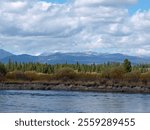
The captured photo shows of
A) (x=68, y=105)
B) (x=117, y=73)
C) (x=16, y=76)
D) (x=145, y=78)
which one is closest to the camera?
(x=68, y=105)

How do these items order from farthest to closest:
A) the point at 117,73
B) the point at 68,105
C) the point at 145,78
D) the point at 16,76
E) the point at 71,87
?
the point at 16,76
the point at 117,73
the point at 145,78
the point at 71,87
the point at 68,105

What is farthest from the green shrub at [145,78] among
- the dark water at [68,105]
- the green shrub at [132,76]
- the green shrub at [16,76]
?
the dark water at [68,105]

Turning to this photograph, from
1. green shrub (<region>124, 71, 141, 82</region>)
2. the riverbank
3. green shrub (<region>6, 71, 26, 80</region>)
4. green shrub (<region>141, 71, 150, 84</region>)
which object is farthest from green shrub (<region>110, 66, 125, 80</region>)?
green shrub (<region>6, 71, 26, 80</region>)

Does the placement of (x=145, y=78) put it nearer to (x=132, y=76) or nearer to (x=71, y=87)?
(x=132, y=76)

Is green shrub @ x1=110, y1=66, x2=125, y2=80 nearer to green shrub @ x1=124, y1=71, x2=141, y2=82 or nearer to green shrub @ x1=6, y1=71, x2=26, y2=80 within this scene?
green shrub @ x1=124, y1=71, x2=141, y2=82

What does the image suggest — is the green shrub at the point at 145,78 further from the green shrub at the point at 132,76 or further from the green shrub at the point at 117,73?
the green shrub at the point at 117,73

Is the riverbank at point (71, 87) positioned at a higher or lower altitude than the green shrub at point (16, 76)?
lower

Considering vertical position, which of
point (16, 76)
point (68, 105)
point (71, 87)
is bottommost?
point (71, 87)

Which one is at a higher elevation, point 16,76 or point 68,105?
point 68,105

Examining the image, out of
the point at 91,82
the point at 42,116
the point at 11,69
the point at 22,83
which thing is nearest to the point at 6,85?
the point at 22,83

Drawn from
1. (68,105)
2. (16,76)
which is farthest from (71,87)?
(68,105)

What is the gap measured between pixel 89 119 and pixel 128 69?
269ft

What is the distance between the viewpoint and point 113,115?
734 cm

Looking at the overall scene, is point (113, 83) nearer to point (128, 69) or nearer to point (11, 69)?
point (128, 69)
